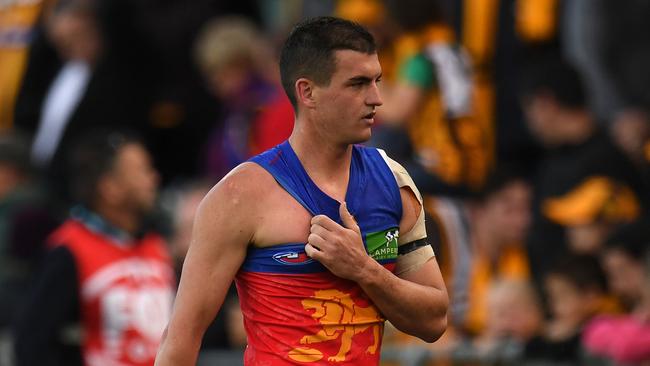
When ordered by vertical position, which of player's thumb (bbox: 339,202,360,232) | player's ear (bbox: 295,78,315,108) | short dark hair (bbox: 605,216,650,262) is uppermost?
player's ear (bbox: 295,78,315,108)

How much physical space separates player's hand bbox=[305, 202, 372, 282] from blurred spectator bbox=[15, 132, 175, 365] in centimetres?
361

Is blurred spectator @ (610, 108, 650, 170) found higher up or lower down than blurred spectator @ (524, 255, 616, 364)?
higher up

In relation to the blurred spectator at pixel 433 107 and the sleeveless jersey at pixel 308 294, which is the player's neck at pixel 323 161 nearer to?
the sleeveless jersey at pixel 308 294

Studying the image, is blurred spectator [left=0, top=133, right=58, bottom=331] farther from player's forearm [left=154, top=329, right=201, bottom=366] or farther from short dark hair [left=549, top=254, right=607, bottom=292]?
player's forearm [left=154, top=329, right=201, bottom=366]

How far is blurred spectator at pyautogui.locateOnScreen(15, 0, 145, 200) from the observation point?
13.7 m

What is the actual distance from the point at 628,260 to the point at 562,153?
119 centimetres

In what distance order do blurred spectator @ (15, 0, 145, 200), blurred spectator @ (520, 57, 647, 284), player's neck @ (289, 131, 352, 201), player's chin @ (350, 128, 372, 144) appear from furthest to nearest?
blurred spectator @ (15, 0, 145, 200)
blurred spectator @ (520, 57, 647, 284)
player's neck @ (289, 131, 352, 201)
player's chin @ (350, 128, 372, 144)

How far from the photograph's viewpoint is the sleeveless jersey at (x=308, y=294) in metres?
6.04

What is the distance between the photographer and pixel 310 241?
5.95 m

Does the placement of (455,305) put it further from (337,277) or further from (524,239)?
(337,277)

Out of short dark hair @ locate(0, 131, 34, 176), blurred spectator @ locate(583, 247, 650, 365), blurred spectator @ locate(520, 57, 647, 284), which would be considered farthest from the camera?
short dark hair @ locate(0, 131, 34, 176)

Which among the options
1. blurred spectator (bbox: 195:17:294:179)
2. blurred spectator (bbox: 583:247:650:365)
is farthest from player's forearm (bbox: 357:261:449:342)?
blurred spectator (bbox: 195:17:294:179)

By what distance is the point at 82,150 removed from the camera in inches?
398

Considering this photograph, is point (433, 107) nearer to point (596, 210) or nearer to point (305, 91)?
point (596, 210)
